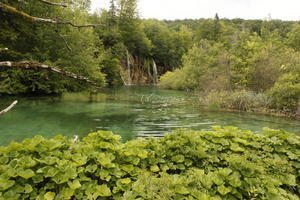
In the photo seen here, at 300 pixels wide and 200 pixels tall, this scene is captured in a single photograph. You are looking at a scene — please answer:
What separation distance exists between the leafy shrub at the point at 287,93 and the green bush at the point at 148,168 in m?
10.6

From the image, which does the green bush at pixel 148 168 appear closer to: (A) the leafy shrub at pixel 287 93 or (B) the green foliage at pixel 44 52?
(A) the leafy shrub at pixel 287 93

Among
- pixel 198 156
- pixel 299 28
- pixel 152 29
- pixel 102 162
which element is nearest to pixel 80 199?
pixel 102 162

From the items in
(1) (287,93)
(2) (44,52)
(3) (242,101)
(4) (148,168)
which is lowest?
(3) (242,101)

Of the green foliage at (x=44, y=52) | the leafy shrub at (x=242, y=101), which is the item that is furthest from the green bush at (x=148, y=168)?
the green foliage at (x=44, y=52)

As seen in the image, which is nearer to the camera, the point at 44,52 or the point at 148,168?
the point at 148,168

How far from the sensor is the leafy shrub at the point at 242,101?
45.5 ft

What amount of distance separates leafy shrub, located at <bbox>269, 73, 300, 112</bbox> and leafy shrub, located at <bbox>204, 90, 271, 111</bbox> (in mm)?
548

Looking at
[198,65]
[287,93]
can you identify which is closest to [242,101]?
[287,93]

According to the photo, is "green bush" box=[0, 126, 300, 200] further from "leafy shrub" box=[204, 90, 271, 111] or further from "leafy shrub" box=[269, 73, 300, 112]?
"leafy shrub" box=[204, 90, 271, 111]

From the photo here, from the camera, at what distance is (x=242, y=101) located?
14.1 meters

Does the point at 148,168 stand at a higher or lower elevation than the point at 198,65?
lower

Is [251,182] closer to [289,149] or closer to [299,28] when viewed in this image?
[289,149]

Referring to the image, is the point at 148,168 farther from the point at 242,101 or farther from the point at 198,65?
the point at 198,65

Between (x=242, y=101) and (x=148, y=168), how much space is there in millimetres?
12642
